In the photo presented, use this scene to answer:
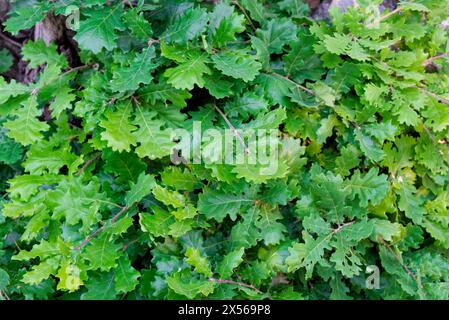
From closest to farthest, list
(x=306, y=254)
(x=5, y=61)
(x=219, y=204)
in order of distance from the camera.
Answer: (x=306, y=254) < (x=219, y=204) < (x=5, y=61)

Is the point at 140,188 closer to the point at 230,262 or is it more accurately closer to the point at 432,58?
the point at 230,262

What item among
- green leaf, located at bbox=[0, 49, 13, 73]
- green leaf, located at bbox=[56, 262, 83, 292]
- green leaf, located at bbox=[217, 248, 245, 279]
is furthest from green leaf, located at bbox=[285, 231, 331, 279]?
green leaf, located at bbox=[0, 49, 13, 73]

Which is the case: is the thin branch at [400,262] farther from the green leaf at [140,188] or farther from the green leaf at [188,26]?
the green leaf at [188,26]

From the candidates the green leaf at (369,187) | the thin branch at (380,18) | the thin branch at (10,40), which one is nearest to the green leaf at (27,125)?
the thin branch at (10,40)

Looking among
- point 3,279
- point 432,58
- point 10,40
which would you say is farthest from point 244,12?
point 3,279

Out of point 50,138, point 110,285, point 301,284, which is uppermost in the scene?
point 50,138

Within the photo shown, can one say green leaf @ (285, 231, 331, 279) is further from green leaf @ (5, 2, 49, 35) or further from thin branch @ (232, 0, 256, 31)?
green leaf @ (5, 2, 49, 35)

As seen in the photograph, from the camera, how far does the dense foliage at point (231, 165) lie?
Answer: 207 cm

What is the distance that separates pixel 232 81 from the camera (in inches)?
88.5

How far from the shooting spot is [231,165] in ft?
6.65

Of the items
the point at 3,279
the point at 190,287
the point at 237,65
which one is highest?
the point at 237,65
